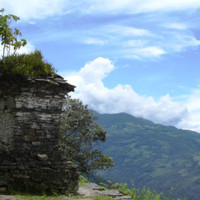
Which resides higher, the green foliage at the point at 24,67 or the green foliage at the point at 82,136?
the green foliage at the point at 24,67

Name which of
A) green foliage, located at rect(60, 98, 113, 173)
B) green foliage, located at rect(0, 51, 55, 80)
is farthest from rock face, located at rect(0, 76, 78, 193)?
green foliage, located at rect(60, 98, 113, 173)

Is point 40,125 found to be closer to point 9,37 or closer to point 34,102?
point 34,102

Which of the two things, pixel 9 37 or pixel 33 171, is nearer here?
pixel 33 171

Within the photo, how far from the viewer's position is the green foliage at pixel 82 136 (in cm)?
2456

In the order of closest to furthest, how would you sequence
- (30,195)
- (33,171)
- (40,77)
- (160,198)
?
(30,195) < (33,171) < (40,77) < (160,198)

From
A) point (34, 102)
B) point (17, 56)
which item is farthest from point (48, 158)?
point (17, 56)

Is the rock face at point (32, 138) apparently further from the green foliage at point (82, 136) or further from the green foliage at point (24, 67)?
the green foliage at point (82, 136)

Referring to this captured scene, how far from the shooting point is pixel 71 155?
24.0 metres

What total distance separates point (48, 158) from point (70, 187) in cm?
Answer: 156

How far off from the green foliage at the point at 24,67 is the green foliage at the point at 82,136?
473 inches

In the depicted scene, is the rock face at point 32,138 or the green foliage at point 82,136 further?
the green foliage at point 82,136

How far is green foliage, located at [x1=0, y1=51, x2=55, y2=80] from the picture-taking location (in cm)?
1200

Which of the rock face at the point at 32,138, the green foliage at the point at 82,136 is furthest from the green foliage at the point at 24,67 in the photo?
the green foliage at the point at 82,136

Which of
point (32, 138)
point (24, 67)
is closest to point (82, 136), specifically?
point (32, 138)
